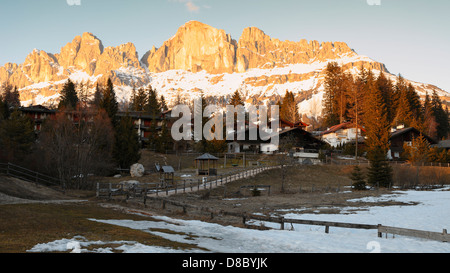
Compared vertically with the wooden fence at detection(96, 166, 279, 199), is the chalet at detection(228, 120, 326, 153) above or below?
above

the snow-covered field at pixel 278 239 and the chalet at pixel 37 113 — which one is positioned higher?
the chalet at pixel 37 113

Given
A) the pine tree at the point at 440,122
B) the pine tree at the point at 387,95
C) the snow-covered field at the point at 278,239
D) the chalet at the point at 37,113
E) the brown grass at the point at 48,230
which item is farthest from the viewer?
the pine tree at the point at 440,122

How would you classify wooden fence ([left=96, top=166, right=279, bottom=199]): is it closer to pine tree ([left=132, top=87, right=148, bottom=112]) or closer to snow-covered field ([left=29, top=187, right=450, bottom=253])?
snow-covered field ([left=29, top=187, right=450, bottom=253])

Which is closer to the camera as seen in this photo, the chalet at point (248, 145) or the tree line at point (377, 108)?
the tree line at point (377, 108)

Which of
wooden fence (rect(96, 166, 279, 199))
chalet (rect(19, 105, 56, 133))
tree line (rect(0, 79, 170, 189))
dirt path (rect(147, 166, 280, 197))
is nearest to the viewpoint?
wooden fence (rect(96, 166, 279, 199))

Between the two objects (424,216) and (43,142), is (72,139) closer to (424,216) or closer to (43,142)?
(43,142)

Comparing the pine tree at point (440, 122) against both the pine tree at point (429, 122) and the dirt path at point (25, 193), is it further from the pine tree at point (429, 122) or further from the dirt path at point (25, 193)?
the dirt path at point (25, 193)

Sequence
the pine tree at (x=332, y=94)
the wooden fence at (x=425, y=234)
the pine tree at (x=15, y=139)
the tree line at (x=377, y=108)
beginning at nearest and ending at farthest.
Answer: the wooden fence at (x=425, y=234) < the pine tree at (x=15, y=139) < the tree line at (x=377, y=108) < the pine tree at (x=332, y=94)

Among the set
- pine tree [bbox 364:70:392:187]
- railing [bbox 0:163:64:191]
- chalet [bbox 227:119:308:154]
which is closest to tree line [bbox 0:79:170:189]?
railing [bbox 0:163:64:191]

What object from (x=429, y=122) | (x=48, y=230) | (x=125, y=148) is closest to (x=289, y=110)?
(x=429, y=122)

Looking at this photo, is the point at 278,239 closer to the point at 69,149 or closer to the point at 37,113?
the point at 69,149

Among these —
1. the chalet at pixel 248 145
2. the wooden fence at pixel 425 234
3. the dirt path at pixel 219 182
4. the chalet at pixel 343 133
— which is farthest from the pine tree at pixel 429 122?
the wooden fence at pixel 425 234

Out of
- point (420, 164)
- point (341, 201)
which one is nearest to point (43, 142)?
point (341, 201)

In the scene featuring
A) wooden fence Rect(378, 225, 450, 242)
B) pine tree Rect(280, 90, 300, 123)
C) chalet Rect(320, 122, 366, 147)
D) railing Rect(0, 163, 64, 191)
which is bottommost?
wooden fence Rect(378, 225, 450, 242)
